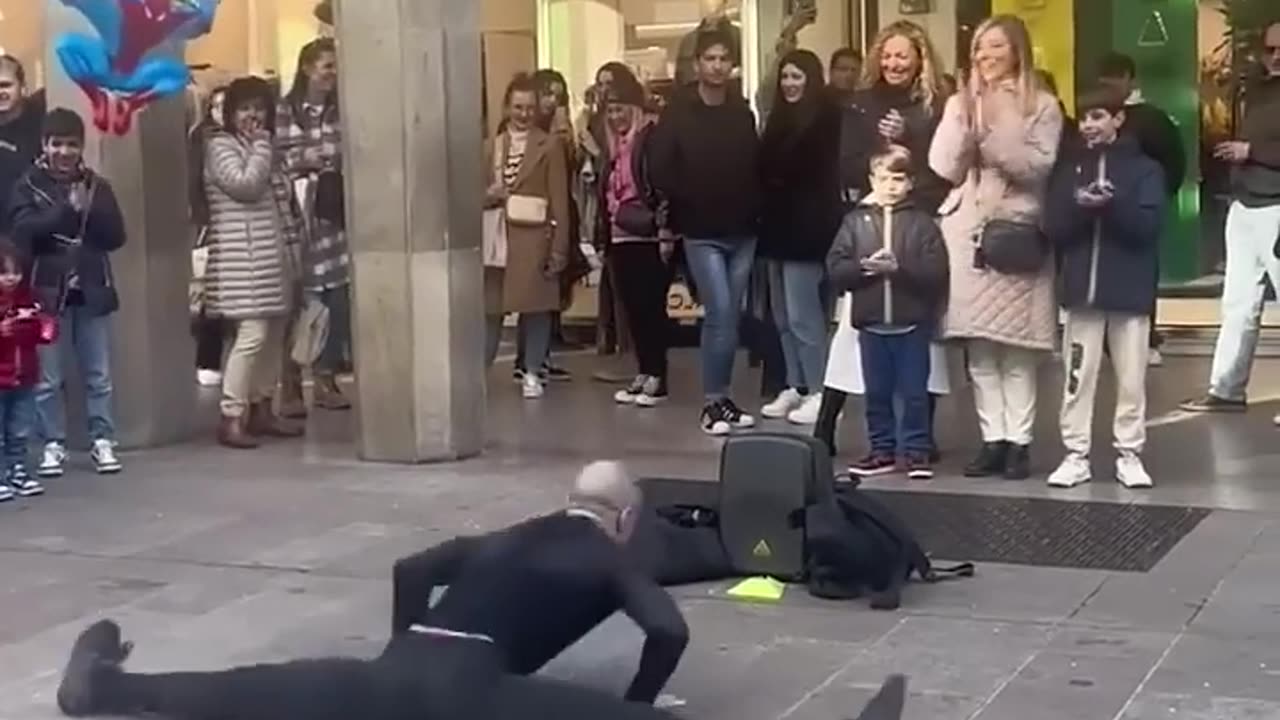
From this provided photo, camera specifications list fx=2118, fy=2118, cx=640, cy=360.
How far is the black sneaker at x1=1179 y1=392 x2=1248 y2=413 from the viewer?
1118cm

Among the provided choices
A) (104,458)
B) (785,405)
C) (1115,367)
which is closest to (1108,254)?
(1115,367)

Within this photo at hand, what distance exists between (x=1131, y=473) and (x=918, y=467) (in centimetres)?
96

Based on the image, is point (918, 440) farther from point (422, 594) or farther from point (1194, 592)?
point (422, 594)

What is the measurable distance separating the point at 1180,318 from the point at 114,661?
32.7 feet

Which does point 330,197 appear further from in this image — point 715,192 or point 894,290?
point 894,290

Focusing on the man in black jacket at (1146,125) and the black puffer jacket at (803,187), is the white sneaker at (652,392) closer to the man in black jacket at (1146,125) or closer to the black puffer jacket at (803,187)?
the black puffer jacket at (803,187)

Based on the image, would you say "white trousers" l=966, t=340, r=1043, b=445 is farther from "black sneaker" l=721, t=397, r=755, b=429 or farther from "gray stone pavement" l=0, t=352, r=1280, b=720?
"black sneaker" l=721, t=397, r=755, b=429

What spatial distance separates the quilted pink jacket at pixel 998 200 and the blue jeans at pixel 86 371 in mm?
4082

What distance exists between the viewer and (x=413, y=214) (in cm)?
1016

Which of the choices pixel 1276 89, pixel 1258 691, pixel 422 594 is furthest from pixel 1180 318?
pixel 422 594

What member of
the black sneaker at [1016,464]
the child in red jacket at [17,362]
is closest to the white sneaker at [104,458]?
the child in red jacket at [17,362]

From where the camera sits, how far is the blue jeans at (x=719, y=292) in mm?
11023

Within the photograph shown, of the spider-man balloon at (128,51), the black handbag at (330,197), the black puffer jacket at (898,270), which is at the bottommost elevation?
the black puffer jacket at (898,270)

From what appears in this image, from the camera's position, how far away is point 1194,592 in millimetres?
7176
